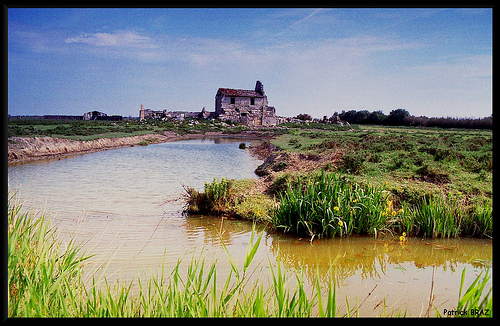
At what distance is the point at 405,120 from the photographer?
101 feet

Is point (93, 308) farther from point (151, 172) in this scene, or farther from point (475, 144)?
point (475, 144)

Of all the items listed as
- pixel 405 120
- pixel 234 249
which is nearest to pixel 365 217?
pixel 234 249

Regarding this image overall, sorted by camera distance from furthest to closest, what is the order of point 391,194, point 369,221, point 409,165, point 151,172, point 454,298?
point 151,172
point 409,165
point 391,194
point 369,221
point 454,298

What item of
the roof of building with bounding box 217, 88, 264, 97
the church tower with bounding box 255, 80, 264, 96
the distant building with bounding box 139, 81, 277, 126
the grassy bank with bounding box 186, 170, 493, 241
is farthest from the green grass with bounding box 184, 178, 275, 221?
the church tower with bounding box 255, 80, 264, 96

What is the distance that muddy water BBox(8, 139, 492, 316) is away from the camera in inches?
188

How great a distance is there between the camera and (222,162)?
19.0 metres

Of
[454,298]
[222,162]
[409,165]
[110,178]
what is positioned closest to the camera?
[454,298]

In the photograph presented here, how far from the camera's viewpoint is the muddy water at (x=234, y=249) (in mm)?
4785

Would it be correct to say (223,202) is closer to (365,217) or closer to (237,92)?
(365,217)

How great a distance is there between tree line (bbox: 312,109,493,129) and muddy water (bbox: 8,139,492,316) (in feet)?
6.69

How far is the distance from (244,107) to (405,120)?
25628 mm

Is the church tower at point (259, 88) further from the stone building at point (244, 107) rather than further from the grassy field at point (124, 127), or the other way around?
the grassy field at point (124, 127)

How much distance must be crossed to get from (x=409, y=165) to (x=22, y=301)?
10.4 metres

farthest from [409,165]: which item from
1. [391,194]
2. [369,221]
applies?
[369,221]
